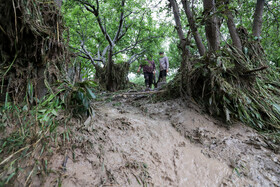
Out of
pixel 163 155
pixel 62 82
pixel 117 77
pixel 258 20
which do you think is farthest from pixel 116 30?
pixel 163 155

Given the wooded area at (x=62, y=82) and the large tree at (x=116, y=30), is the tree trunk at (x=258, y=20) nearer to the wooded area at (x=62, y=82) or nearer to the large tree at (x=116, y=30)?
the wooded area at (x=62, y=82)

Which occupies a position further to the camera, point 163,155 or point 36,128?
point 163,155

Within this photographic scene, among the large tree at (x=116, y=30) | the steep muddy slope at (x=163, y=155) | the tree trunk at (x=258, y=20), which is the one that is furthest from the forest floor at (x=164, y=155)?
the large tree at (x=116, y=30)

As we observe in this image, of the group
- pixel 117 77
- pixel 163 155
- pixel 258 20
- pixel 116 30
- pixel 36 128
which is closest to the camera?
pixel 36 128

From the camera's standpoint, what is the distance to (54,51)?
171cm

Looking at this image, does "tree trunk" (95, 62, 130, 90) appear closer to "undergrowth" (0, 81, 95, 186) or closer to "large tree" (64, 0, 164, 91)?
"large tree" (64, 0, 164, 91)

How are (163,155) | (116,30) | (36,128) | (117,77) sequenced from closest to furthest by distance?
Answer: (36,128) < (163,155) < (117,77) < (116,30)

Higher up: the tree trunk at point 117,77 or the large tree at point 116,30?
the large tree at point 116,30

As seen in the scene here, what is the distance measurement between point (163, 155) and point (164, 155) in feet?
0.04

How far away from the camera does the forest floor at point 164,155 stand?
130 centimetres

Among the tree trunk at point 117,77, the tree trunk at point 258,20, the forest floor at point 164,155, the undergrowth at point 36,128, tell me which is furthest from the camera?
the tree trunk at point 117,77

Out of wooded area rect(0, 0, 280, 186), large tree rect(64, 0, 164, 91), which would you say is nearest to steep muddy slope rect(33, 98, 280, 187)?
wooded area rect(0, 0, 280, 186)

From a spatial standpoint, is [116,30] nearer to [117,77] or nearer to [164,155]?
[117,77]

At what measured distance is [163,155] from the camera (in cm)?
169
